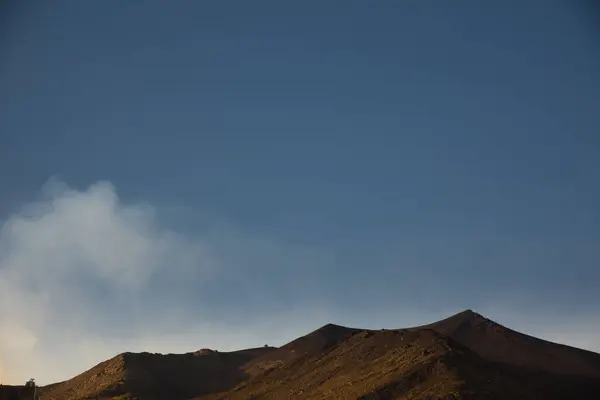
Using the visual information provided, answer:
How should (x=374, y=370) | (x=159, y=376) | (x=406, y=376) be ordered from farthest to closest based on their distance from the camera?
(x=159, y=376)
(x=374, y=370)
(x=406, y=376)

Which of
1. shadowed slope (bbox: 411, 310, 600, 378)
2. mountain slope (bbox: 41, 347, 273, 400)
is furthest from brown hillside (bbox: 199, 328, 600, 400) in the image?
mountain slope (bbox: 41, 347, 273, 400)

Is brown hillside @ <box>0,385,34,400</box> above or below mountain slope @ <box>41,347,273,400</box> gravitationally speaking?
below

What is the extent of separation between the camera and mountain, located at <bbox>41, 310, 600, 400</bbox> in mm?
60625

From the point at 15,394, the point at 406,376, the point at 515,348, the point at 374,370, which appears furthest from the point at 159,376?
the point at 15,394

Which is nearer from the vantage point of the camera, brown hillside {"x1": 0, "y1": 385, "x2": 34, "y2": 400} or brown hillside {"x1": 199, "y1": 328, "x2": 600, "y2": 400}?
brown hillside {"x1": 0, "y1": 385, "x2": 34, "y2": 400}

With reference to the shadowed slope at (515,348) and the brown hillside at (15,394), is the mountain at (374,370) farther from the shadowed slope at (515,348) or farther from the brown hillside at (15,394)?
the brown hillside at (15,394)

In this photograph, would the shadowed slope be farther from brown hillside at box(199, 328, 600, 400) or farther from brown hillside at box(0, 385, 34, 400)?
brown hillside at box(0, 385, 34, 400)

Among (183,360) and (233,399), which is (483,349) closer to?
(233,399)

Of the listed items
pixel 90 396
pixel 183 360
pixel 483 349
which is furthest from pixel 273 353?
pixel 483 349

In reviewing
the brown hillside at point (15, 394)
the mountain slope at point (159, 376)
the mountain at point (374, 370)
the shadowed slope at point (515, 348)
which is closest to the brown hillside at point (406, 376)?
the mountain at point (374, 370)

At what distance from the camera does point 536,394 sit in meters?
58.3

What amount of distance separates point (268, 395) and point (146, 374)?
142ft

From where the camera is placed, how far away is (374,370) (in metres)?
69.8

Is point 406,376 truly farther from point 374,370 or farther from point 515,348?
point 515,348
